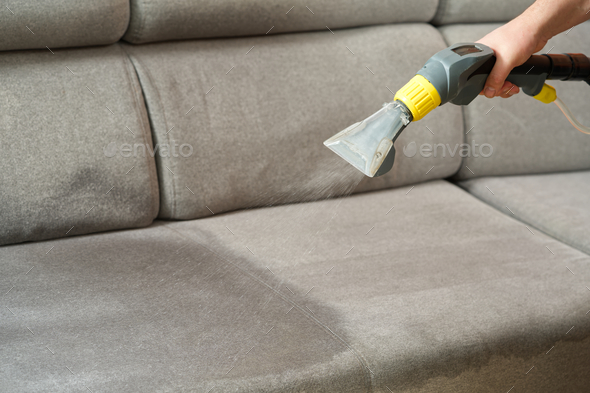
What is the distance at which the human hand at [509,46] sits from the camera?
870 mm

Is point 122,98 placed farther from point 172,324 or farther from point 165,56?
point 172,324

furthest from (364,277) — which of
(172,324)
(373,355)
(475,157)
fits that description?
(475,157)

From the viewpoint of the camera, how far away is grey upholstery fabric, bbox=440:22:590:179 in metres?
1.68

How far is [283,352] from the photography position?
85cm

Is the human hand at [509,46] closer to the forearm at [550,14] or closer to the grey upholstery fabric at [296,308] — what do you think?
the forearm at [550,14]

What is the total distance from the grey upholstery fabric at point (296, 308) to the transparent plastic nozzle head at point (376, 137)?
11.9 inches

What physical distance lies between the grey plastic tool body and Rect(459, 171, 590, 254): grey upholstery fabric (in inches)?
26.5

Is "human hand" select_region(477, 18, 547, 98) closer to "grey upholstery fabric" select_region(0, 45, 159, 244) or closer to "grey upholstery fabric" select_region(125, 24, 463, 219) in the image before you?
"grey upholstery fabric" select_region(125, 24, 463, 219)

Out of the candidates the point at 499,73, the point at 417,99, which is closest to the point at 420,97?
the point at 417,99

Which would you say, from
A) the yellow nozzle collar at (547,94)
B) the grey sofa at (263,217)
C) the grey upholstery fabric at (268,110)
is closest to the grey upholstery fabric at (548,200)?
the grey sofa at (263,217)

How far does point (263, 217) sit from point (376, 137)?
1.87 feet

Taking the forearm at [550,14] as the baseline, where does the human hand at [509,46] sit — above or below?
below

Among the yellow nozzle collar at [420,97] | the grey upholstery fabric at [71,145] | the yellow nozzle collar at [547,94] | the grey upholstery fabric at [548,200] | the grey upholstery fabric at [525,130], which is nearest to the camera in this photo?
the yellow nozzle collar at [420,97]

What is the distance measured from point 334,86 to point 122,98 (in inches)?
21.6
